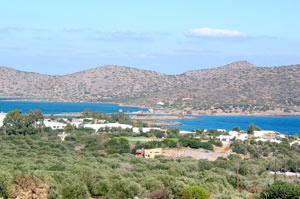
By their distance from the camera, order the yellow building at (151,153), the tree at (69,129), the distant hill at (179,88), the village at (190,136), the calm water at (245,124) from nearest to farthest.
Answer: the yellow building at (151,153) → the village at (190,136) → the tree at (69,129) → the calm water at (245,124) → the distant hill at (179,88)

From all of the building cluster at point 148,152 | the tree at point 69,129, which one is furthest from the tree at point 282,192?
the tree at point 69,129

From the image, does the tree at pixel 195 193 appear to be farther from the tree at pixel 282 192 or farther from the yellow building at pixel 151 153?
the yellow building at pixel 151 153

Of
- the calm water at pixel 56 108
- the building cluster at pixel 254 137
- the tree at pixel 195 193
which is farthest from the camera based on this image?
the calm water at pixel 56 108

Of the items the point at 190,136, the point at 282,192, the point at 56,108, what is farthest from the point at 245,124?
the point at 282,192

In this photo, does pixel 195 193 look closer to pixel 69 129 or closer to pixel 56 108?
pixel 69 129

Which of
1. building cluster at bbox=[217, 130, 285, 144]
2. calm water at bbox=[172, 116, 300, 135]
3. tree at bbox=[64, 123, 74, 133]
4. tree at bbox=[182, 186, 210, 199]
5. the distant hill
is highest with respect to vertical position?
the distant hill

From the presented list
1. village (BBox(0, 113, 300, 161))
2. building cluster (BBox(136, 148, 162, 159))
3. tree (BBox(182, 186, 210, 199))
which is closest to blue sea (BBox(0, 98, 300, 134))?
village (BBox(0, 113, 300, 161))

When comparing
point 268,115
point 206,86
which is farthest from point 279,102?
point 206,86

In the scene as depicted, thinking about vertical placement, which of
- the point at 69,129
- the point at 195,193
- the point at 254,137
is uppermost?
the point at 195,193

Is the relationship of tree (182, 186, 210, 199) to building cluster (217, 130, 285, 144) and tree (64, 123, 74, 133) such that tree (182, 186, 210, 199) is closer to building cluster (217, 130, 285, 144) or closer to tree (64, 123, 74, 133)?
building cluster (217, 130, 285, 144)
